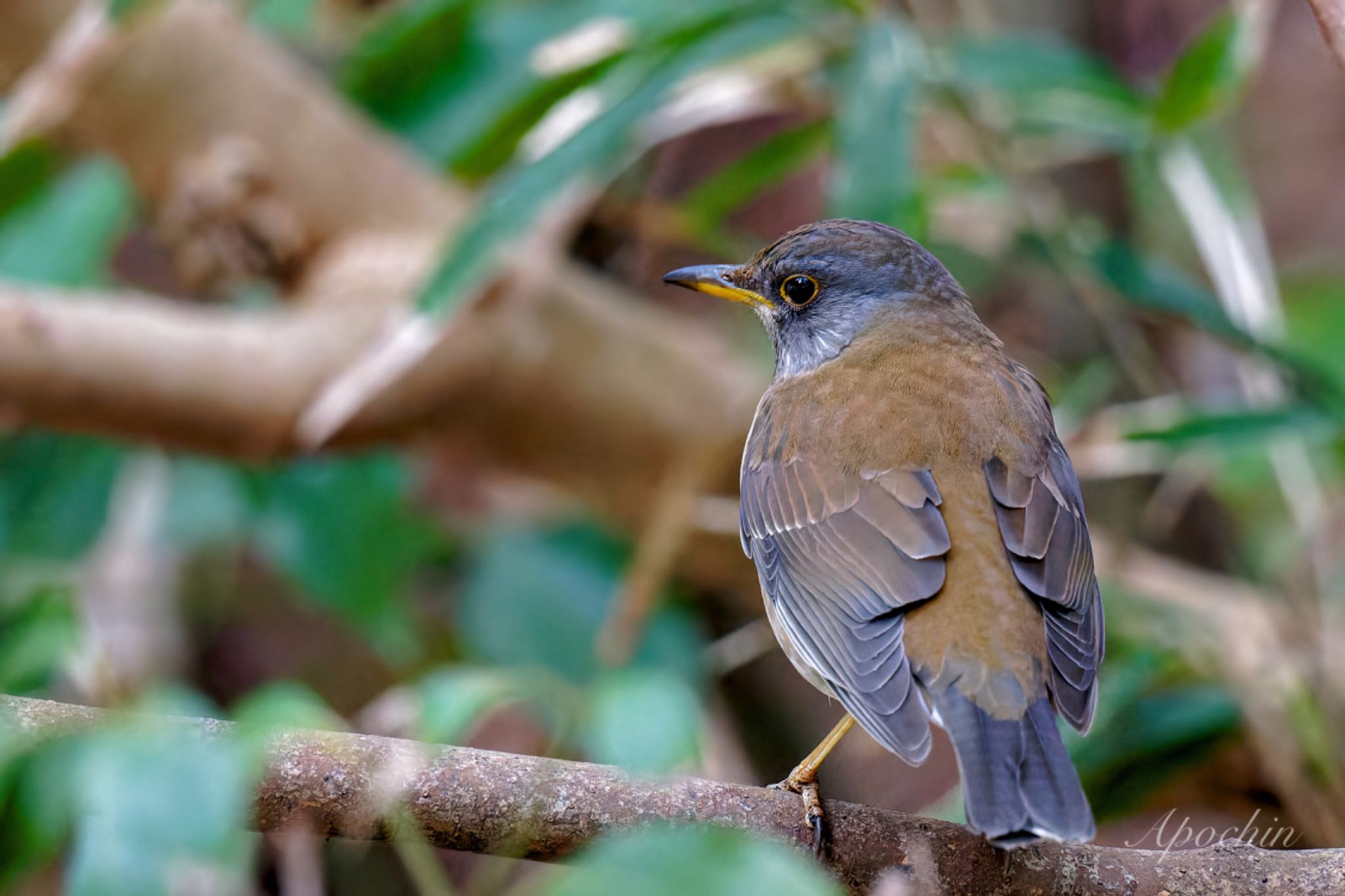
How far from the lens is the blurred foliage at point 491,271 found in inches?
132

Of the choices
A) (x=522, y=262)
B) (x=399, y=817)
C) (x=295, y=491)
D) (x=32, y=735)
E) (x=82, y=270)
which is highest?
(x=32, y=735)

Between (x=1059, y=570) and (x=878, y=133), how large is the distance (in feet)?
5.03

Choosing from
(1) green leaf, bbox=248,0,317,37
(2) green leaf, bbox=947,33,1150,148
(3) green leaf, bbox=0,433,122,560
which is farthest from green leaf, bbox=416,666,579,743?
(1) green leaf, bbox=248,0,317,37

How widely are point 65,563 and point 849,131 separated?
2877 millimetres

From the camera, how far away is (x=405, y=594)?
16.0 feet

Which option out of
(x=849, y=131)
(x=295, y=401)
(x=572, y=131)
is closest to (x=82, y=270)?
(x=295, y=401)

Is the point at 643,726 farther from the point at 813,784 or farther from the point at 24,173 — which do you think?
the point at 24,173

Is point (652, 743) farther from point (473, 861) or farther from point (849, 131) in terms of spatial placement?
point (473, 861)

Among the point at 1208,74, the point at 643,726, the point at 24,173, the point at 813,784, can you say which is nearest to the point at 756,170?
the point at 1208,74

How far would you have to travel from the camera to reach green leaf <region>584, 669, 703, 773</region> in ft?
8.35

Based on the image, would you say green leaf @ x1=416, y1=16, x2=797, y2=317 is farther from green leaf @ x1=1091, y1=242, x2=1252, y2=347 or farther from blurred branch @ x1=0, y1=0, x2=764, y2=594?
green leaf @ x1=1091, y1=242, x2=1252, y2=347

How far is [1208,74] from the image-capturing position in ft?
12.0

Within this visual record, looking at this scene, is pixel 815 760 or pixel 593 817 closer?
pixel 593 817

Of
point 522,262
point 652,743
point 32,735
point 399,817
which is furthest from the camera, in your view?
point 522,262
